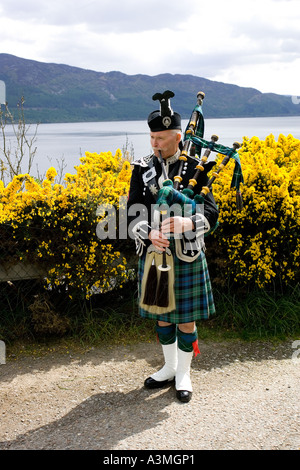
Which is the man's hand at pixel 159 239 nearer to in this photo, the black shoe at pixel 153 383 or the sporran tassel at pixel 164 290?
the sporran tassel at pixel 164 290

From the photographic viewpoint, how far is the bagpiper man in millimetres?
2695

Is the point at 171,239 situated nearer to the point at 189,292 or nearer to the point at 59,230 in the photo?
the point at 189,292

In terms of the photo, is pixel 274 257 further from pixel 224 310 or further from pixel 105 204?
pixel 105 204

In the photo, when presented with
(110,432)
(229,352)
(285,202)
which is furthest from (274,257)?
(110,432)

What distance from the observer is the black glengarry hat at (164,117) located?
2.69 m

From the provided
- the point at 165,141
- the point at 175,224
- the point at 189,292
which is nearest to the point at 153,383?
the point at 189,292

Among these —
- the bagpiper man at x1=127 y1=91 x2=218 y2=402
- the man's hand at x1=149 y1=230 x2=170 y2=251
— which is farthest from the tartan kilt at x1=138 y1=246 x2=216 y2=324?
the man's hand at x1=149 y1=230 x2=170 y2=251

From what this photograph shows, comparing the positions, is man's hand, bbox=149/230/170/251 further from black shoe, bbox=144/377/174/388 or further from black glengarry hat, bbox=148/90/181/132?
black shoe, bbox=144/377/174/388

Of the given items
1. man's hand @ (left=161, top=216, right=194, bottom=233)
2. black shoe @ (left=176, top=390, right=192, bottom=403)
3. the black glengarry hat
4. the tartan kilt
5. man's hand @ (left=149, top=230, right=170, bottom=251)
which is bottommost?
black shoe @ (left=176, top=390, right=192, bottom=403)

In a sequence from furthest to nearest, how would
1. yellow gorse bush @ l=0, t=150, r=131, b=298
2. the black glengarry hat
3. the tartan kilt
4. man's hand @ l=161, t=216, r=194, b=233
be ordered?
1. yellow gorse bush @ l=0, t=150, r=131, b=298
2. the tartan kilt
3. the black glengarry hat
4. man's hand @ l=161, t=216, r=194, b=233

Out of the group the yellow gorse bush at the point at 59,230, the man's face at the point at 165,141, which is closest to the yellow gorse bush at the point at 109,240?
the yellow gorse bush at the point at 59,230

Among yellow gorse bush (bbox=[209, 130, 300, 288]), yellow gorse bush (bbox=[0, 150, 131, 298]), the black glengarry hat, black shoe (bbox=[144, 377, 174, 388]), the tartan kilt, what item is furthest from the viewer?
yellow gorse bush (bbox=[209, 130, 300, 288])

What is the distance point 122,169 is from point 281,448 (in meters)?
2.75

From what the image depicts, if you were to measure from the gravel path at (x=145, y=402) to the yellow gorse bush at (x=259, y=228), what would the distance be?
2.12 feet
